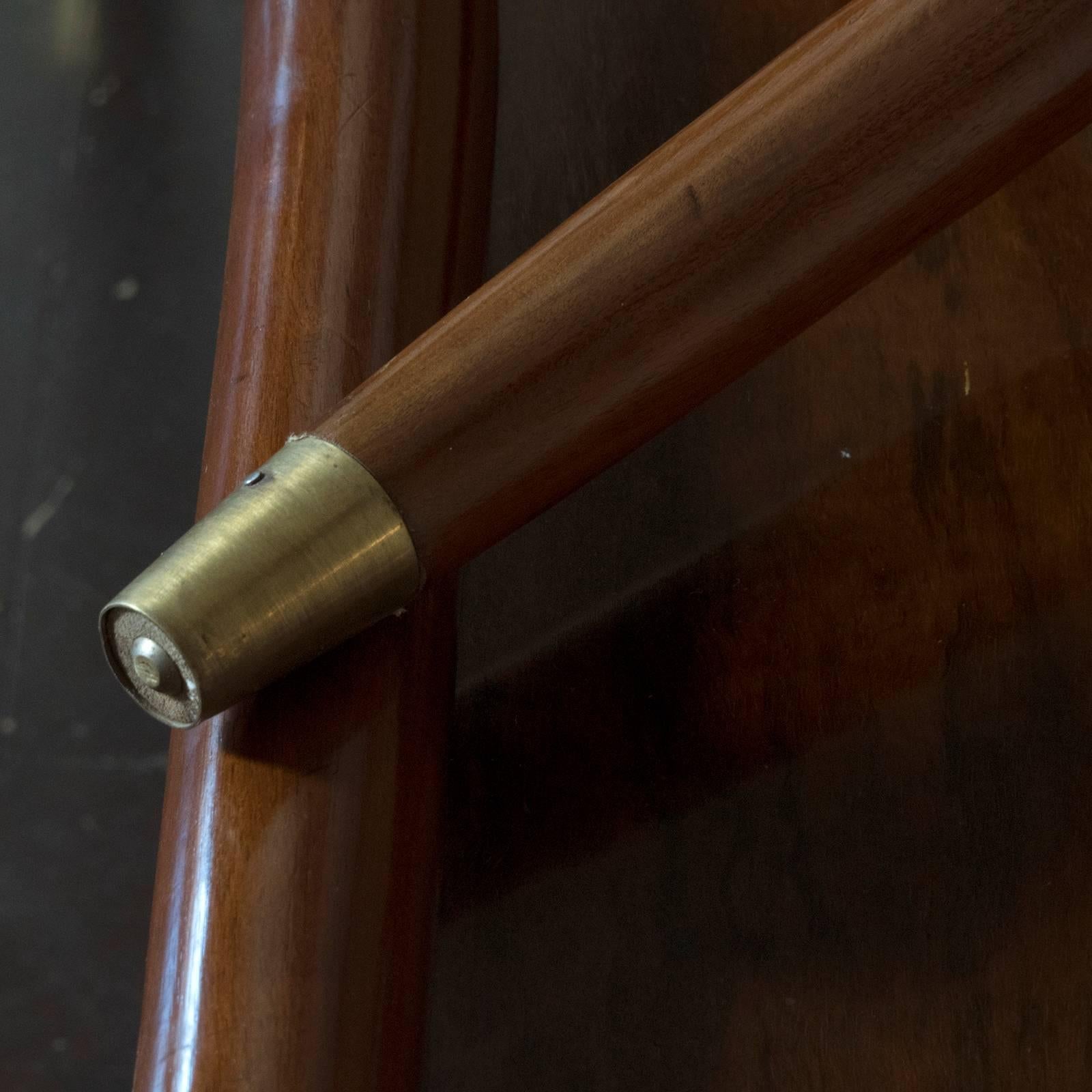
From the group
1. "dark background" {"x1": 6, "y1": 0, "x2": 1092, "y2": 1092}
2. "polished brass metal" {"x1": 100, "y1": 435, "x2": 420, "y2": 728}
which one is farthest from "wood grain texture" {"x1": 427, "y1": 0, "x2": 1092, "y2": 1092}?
"polished brass metal" {"x1": 100, "y1": 435, "x2": 420, "y2": 728}

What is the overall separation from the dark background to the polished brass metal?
0.34 feet

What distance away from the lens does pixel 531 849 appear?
0.51m

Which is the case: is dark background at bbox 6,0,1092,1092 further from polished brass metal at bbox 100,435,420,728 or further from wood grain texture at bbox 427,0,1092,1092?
Result: polished brass metal at bbox 100,435,420,728

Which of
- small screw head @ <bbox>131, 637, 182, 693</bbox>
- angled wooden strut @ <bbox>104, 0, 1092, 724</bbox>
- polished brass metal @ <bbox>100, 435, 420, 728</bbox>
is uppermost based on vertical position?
angled wooden strut @ <bbox>104, 0, 1092, 724</bbox>

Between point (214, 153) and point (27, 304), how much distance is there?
139 mm

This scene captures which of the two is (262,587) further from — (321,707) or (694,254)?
(694,254)

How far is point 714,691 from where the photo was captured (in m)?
0.54

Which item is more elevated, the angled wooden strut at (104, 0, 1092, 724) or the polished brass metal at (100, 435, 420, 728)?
the angled wooden strut at (104, 0, 1092, 724)

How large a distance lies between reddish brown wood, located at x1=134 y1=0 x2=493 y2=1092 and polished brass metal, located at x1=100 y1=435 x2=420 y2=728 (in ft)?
0.10

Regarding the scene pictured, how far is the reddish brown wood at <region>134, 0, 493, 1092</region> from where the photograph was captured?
1.40ft

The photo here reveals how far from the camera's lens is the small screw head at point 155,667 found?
0.42 metres

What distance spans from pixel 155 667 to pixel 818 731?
0.77ft

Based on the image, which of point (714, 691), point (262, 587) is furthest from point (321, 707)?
point (714, 691)

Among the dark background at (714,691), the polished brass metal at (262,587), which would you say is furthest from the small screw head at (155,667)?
the dark background at (714,691)
